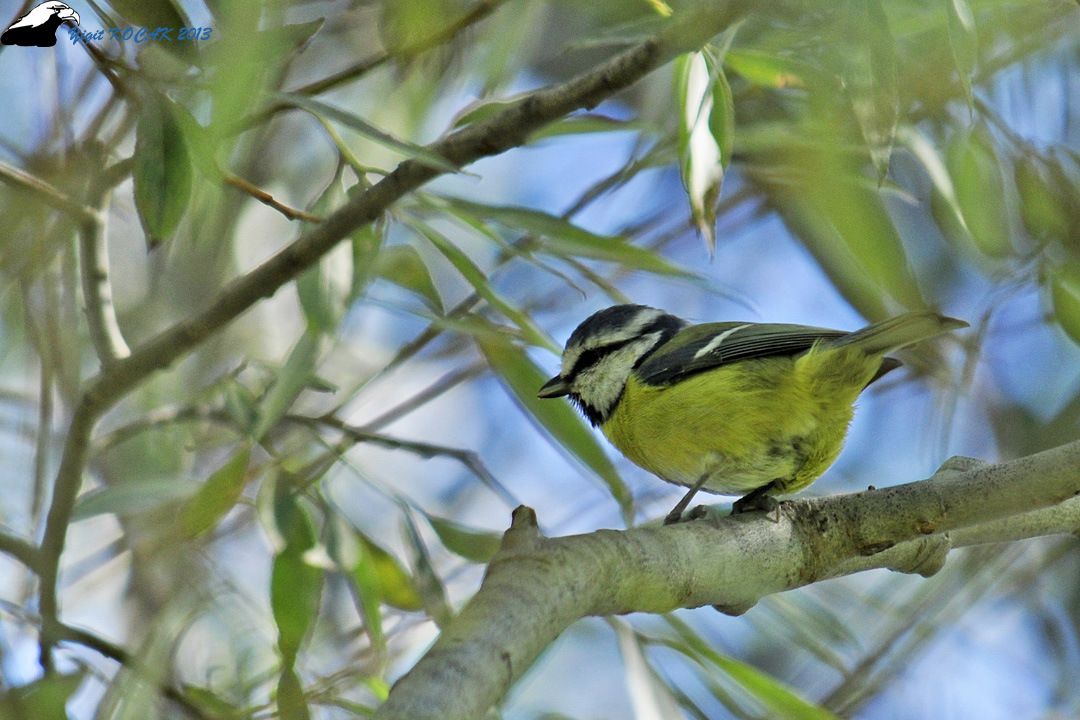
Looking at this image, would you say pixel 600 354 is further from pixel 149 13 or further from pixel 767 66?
pixel 149 13

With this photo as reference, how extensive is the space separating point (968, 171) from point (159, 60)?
1.15 m

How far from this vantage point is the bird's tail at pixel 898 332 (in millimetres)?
1293

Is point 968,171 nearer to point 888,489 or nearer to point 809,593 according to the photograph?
point 888,489

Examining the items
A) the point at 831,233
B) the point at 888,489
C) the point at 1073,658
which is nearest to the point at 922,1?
the point at 831,233

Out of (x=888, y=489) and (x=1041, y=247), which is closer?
(x=888, y=489)

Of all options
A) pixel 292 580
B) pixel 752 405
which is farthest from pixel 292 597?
pixel 752 405

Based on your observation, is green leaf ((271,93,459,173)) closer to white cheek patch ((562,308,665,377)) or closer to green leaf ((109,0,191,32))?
green leaf ((109,0,191,32))

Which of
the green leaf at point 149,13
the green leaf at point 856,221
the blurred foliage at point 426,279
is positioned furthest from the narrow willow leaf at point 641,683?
the green leaf at point 149,13

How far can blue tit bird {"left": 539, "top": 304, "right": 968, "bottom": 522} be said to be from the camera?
60.7 inches

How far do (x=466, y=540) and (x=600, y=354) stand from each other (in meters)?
0.61

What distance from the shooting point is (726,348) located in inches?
65.4

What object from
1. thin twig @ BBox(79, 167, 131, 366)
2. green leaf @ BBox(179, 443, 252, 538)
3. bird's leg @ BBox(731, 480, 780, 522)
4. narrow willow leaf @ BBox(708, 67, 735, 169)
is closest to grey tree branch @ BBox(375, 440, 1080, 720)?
bird's leg @ BBox(731, 480, 780, 522)

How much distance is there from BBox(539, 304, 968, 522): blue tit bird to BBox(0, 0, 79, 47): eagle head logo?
3.46 ft

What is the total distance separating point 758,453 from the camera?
1543 millimetres
